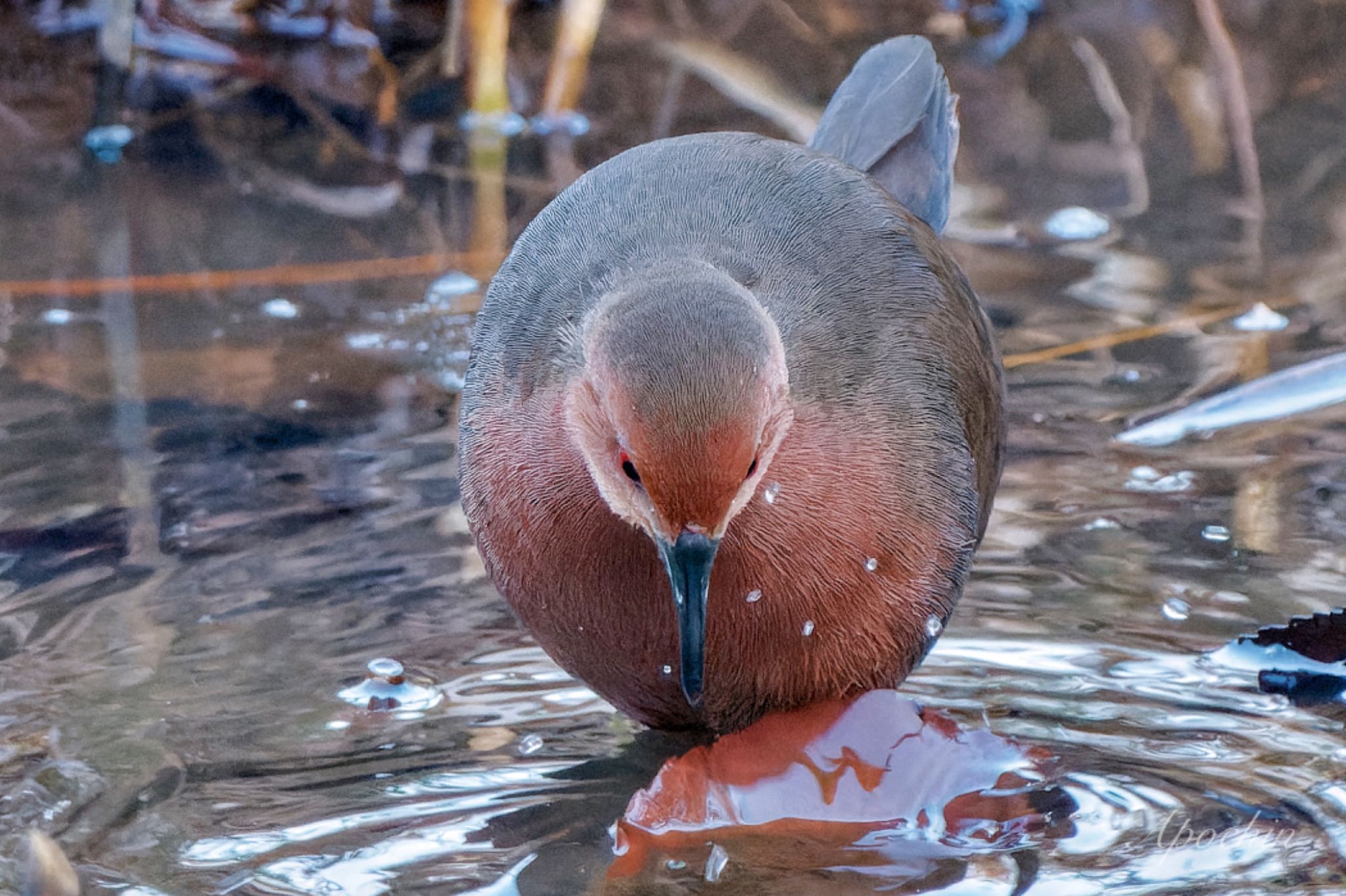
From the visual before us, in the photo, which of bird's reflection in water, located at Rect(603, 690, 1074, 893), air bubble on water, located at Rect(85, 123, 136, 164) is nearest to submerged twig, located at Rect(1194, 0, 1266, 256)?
bird's reflection in water, located at Rect(603, 690, 1074, 893)

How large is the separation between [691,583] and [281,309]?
2912 millimetres

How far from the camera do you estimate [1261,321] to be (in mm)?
4789

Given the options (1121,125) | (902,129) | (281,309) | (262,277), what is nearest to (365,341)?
(281,309)

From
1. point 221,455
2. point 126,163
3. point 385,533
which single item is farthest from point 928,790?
point 126,163

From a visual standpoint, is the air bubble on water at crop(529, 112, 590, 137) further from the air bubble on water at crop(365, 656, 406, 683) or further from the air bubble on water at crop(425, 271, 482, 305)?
the air bubble on water at crop(365, 656, 406, 683)

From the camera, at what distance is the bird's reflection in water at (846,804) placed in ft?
8.77

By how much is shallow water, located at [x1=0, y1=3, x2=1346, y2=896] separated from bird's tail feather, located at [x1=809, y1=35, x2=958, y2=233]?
67 cm

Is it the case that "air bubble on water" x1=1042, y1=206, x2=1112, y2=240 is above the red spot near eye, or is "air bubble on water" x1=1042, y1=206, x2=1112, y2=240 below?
below

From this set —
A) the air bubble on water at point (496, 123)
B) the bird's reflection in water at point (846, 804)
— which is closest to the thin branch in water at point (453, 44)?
the air bubble on water at point (496, 123)

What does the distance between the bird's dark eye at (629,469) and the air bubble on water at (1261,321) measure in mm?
2749

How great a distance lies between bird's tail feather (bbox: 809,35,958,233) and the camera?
3938 mm

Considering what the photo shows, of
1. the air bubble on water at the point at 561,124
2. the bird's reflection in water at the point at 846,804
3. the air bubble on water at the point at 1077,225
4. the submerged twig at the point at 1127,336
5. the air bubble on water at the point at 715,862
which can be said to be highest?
the air bubble on water at the point at 561,124

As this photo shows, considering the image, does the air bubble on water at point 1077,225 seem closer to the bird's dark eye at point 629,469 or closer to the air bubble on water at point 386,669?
the air bubble on water at point 386,669

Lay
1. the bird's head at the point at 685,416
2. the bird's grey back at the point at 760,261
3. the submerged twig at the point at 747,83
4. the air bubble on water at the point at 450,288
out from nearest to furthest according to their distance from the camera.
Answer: the bird's head at the point at 685,416 → the bird's grey back at the point at 760,261 → the air bubble on water at the point at 450,288 → the submerged twig at the point at 747,83
